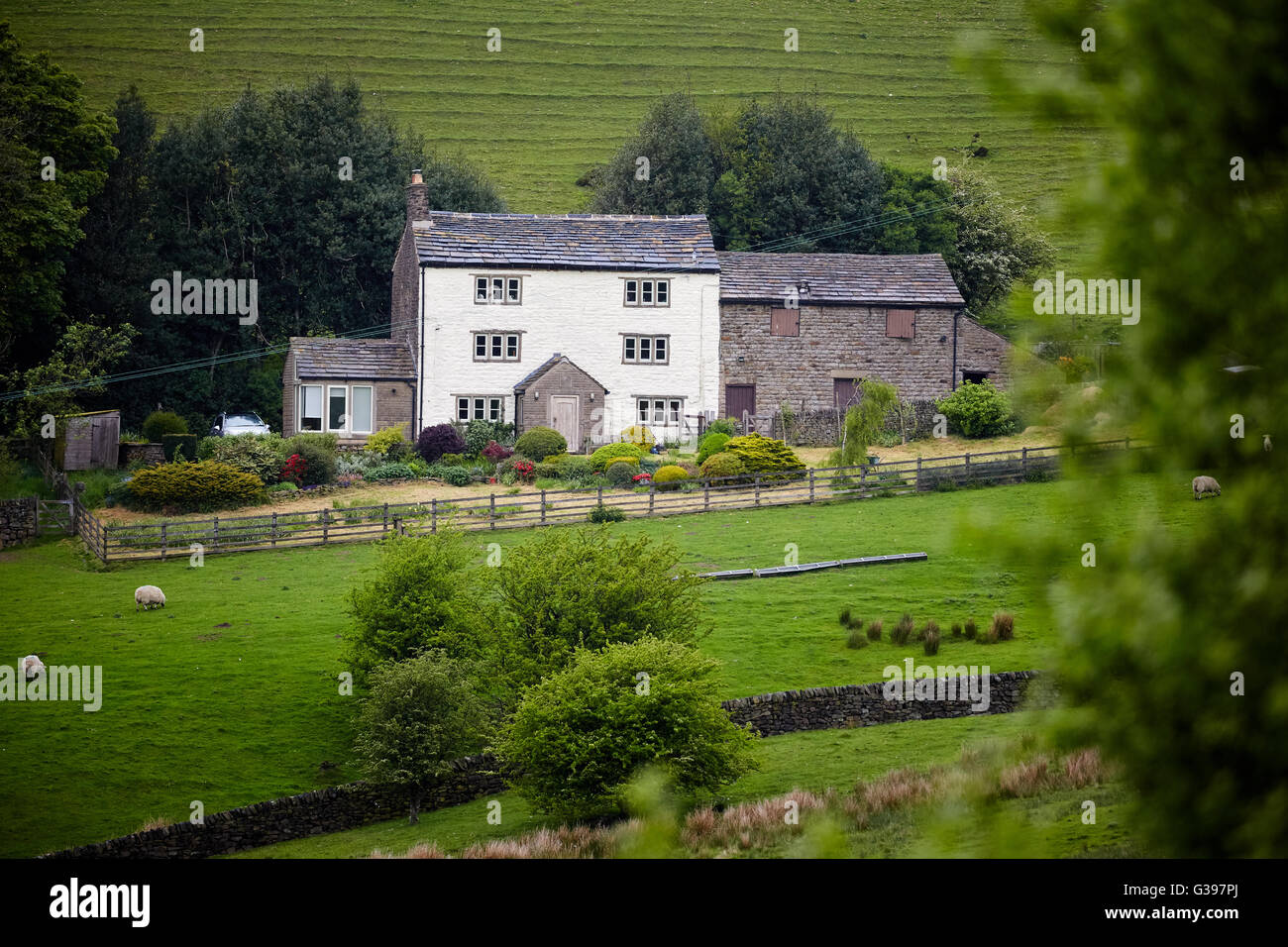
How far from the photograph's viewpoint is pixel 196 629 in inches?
1121

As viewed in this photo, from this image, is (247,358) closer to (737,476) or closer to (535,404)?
(535,404)

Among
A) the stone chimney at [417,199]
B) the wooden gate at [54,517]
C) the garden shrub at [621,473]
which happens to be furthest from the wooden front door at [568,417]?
the wooden gate at [54,517]

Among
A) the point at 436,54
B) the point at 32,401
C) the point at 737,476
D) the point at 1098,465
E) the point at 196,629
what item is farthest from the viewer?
the point at 436,54

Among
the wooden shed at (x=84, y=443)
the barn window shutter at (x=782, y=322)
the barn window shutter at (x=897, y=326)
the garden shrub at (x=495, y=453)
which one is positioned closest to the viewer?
the wooden shed at (x=84, y=443)

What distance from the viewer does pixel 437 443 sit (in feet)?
155

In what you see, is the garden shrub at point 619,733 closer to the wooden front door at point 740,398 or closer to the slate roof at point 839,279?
the wooden front door at point 740,398

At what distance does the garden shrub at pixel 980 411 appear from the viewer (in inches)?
1880

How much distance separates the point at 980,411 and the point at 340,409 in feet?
86.8

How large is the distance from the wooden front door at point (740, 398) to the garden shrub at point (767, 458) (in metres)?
12.9

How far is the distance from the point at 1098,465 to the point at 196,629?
27.1 meters

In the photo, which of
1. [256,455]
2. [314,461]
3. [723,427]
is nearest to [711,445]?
[723,427]

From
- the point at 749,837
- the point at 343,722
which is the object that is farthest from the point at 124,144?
the point at 749,837

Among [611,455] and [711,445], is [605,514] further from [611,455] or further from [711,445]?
[711,445]

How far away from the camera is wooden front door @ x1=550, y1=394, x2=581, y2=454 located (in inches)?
2015
